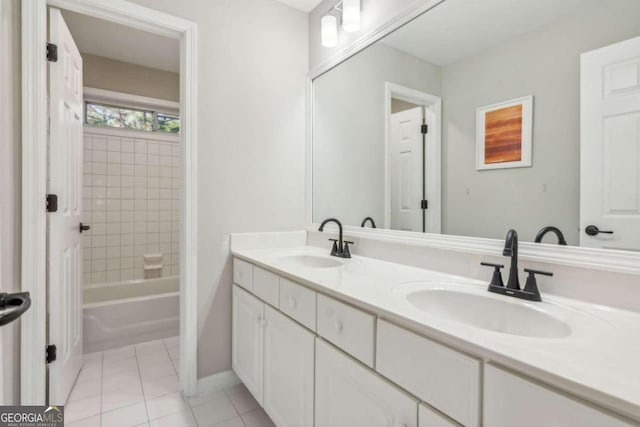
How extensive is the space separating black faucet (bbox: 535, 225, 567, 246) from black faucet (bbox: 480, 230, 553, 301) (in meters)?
0.09

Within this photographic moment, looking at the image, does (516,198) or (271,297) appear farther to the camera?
(271,297)

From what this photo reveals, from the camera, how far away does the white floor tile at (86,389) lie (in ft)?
5.76

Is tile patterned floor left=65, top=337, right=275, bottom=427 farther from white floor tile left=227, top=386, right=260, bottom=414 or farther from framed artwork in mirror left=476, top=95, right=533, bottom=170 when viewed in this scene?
framed artwork in mirror left=476, top=95, right=533, bottom=170

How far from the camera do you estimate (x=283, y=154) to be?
2.08m

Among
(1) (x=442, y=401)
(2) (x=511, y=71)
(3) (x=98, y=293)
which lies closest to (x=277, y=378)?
(1) (x=442, y=401)

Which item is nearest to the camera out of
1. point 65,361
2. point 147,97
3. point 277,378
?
point 277,378

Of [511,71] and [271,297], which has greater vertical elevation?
[511,71]

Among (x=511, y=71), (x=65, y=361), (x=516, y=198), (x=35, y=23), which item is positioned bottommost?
(x=65, y=361)

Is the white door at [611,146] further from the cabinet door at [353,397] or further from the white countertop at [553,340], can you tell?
the cabinet door at [353,397]

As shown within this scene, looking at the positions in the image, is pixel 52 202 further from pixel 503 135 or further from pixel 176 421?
pixel 503 135

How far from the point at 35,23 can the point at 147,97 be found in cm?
182

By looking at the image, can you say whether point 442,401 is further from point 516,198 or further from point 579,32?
point 579,32

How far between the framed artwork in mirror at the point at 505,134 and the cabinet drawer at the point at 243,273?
1200 mm

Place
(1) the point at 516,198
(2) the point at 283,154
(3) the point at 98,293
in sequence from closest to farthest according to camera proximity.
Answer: (1) the point at 516,198
(2) the point at 283,154
(3) the point at 98,293
